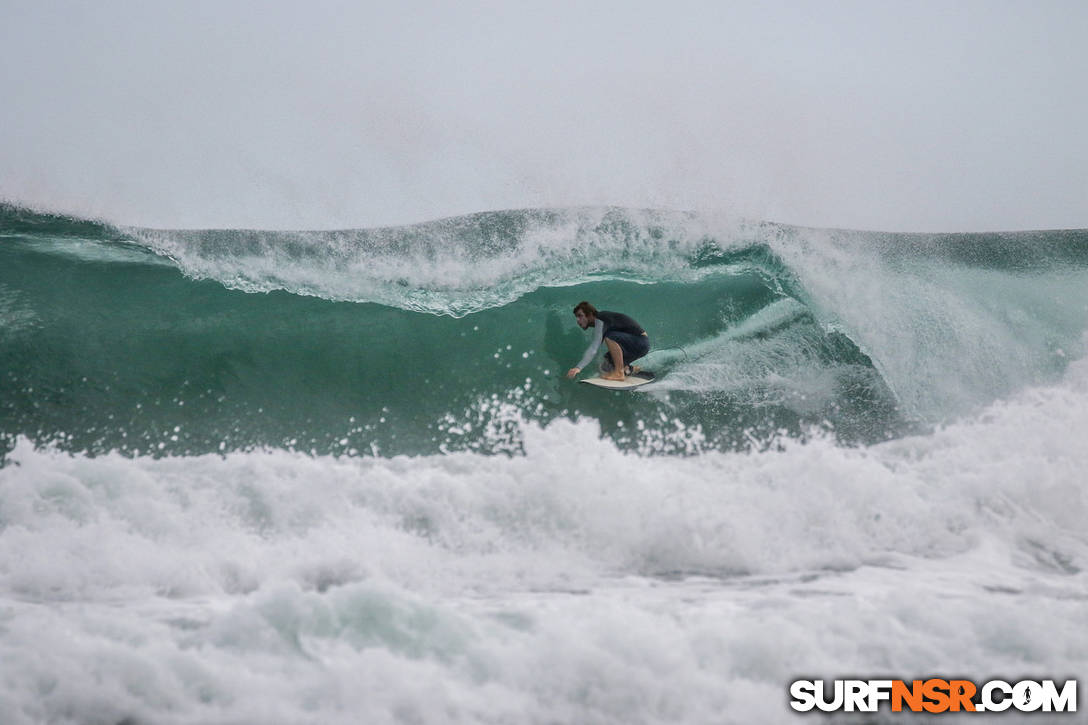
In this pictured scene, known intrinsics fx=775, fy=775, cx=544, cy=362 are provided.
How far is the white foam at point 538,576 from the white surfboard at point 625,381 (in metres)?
0.60

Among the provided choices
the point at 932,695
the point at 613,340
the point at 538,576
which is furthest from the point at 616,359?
the point at 932,695

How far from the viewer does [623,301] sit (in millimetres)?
7203

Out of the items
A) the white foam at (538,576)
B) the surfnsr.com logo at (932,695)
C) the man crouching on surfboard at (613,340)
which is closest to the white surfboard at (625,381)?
the man crouching on surfboard at (613,340)

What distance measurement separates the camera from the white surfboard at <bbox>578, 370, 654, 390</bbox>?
19.7ft

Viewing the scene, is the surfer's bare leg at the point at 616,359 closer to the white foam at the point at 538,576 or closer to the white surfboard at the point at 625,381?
the white surfboard at the point at 625,381

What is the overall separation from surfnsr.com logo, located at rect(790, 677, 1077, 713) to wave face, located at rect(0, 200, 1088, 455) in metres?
2.82

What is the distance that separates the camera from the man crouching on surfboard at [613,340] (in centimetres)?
595

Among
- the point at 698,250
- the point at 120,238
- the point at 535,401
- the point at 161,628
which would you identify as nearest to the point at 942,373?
the point at 698,250

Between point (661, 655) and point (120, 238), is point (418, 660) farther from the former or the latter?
point (120, 238)

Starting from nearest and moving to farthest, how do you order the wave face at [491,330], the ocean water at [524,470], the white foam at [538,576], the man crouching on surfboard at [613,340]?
1. the white foam at [538,576]
2. the ocean water at [524,470]
3. the man crouching on surfboard at [613,340]
4. the wave face at [491,330]

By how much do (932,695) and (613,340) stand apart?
11.4 feet

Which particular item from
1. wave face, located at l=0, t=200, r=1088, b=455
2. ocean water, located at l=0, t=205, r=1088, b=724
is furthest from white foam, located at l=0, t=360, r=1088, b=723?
wave face, located at l=0, t=200, r=1088, b=455

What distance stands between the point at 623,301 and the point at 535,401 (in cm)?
157

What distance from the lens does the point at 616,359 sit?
6055mm
